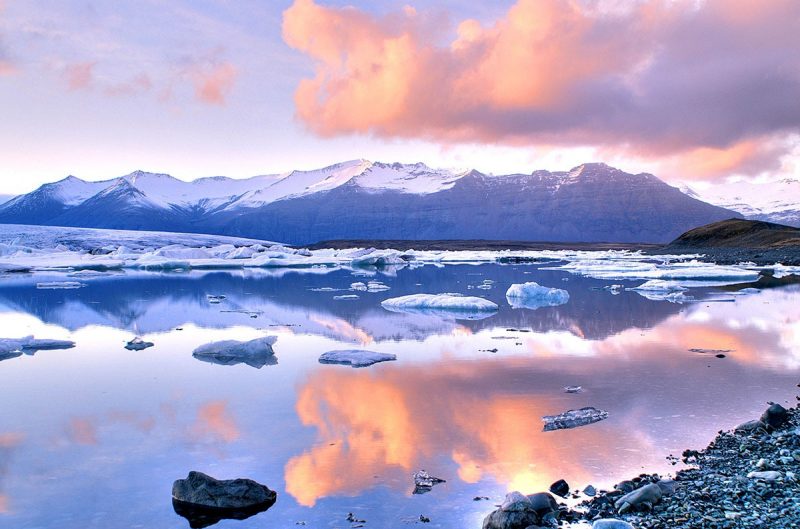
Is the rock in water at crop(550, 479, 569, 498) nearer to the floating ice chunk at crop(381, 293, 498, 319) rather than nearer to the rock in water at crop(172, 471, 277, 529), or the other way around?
the rock in water at crop(172, 471, 277, 529)

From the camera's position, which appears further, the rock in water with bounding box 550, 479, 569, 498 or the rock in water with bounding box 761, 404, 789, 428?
the rock in water with bounding box 761, 404, 789, 428

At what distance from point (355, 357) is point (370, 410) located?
11.1 feet

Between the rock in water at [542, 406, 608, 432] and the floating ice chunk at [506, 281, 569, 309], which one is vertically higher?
the floating ice chunk at [506, 281, 569, 309]

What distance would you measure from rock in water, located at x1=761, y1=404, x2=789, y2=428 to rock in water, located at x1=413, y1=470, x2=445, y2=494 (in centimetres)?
404

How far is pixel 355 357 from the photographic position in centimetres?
1198

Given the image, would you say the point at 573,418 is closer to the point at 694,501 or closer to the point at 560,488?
the point at 560,488

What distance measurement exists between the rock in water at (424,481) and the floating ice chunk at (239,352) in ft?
21.6

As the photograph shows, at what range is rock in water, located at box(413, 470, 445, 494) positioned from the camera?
601cm

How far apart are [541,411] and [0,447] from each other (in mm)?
6600

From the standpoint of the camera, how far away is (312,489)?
20.0ft

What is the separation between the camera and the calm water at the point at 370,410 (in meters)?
6.02

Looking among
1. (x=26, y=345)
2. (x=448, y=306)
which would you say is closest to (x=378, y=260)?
(x=448, y=306)

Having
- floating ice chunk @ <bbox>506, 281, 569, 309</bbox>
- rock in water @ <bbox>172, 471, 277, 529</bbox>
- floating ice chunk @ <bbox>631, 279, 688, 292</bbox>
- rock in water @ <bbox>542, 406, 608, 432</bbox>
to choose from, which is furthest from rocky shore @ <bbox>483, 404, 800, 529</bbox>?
floating ice chunk @ <bbox>631, 279, 688, 292</bbox>

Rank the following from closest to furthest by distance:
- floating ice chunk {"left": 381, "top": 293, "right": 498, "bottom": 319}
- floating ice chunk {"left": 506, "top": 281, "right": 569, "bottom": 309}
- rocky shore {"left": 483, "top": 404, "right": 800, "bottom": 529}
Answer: rocky shore {"left": 483, "top": 404, "right": 800, "bottom": 529} < floating ice chunk {"left": 381, "top": 293, "right": 498, "bottom": 319} < floating ice chunk {"left": 506, "top": 281, "right": 569, "bottom": 309}
